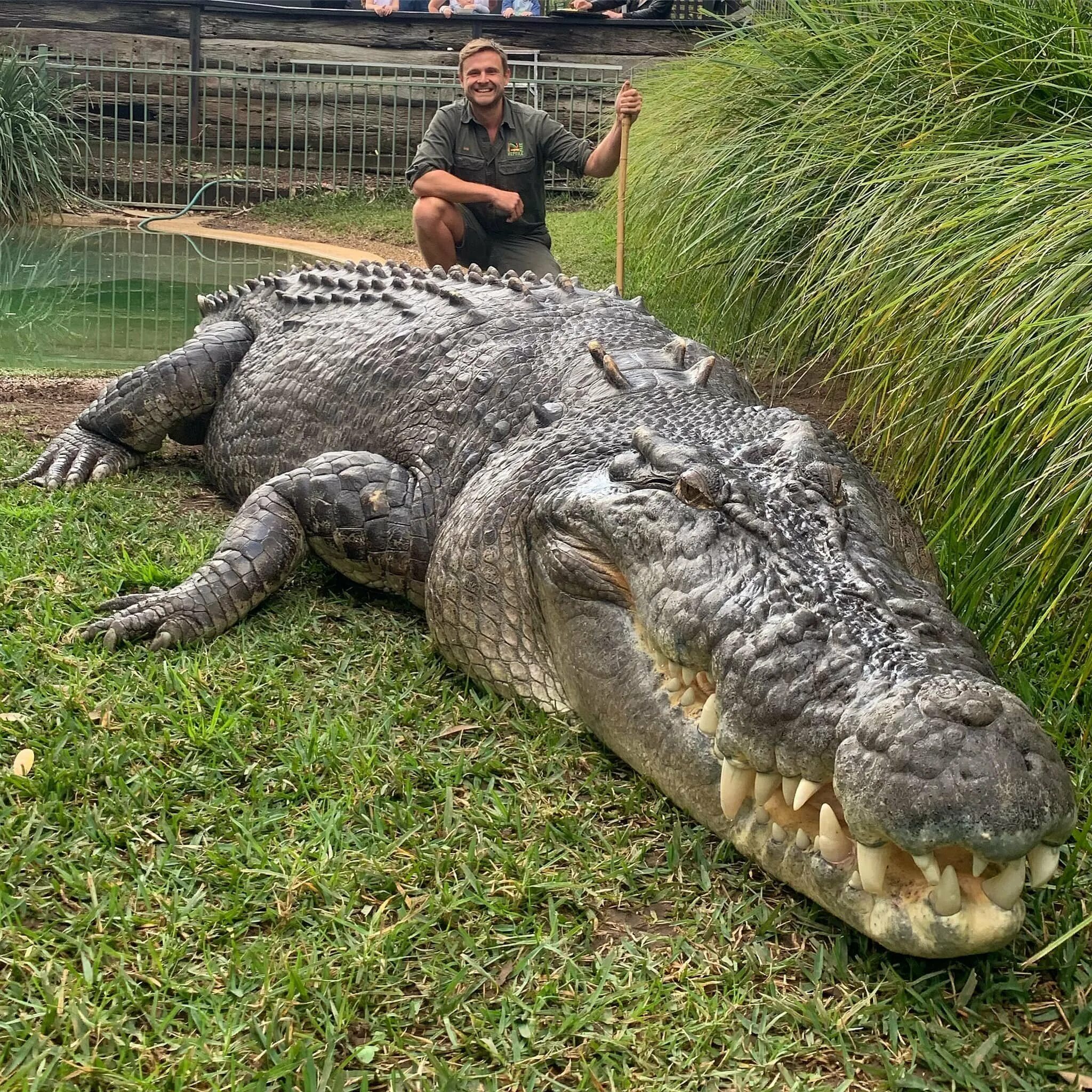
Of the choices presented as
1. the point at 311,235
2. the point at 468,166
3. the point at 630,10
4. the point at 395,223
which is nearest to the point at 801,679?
the point at 468,166

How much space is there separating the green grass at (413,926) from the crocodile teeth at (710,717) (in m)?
0.26

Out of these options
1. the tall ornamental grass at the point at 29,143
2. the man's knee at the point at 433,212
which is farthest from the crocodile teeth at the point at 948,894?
the tall ornamental grass at the point at 29,143

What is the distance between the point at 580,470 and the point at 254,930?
3.98 ft

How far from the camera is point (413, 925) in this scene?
6.40 ft

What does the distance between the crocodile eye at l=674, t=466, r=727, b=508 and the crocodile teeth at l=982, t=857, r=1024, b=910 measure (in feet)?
2.80

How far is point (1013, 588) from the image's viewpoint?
262 cm

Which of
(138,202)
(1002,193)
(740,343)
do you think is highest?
(1002,193)

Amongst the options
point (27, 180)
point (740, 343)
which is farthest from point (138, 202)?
point (740, 343)

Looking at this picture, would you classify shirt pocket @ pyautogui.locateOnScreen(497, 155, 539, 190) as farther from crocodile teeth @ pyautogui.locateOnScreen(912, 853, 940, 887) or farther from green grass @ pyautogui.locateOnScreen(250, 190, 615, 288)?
crocodile teeth @ pyautogui.locateOnScreen(912, 853, 940, 887)

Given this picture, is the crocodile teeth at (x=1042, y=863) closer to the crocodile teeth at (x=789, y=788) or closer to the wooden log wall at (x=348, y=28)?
the crocodile teeth at (x=789, y=788)

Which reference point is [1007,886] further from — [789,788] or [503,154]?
[503,154]

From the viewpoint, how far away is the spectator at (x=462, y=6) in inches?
623

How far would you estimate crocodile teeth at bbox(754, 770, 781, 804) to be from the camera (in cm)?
188

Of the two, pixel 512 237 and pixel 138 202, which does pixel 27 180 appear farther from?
pixel 512 237
